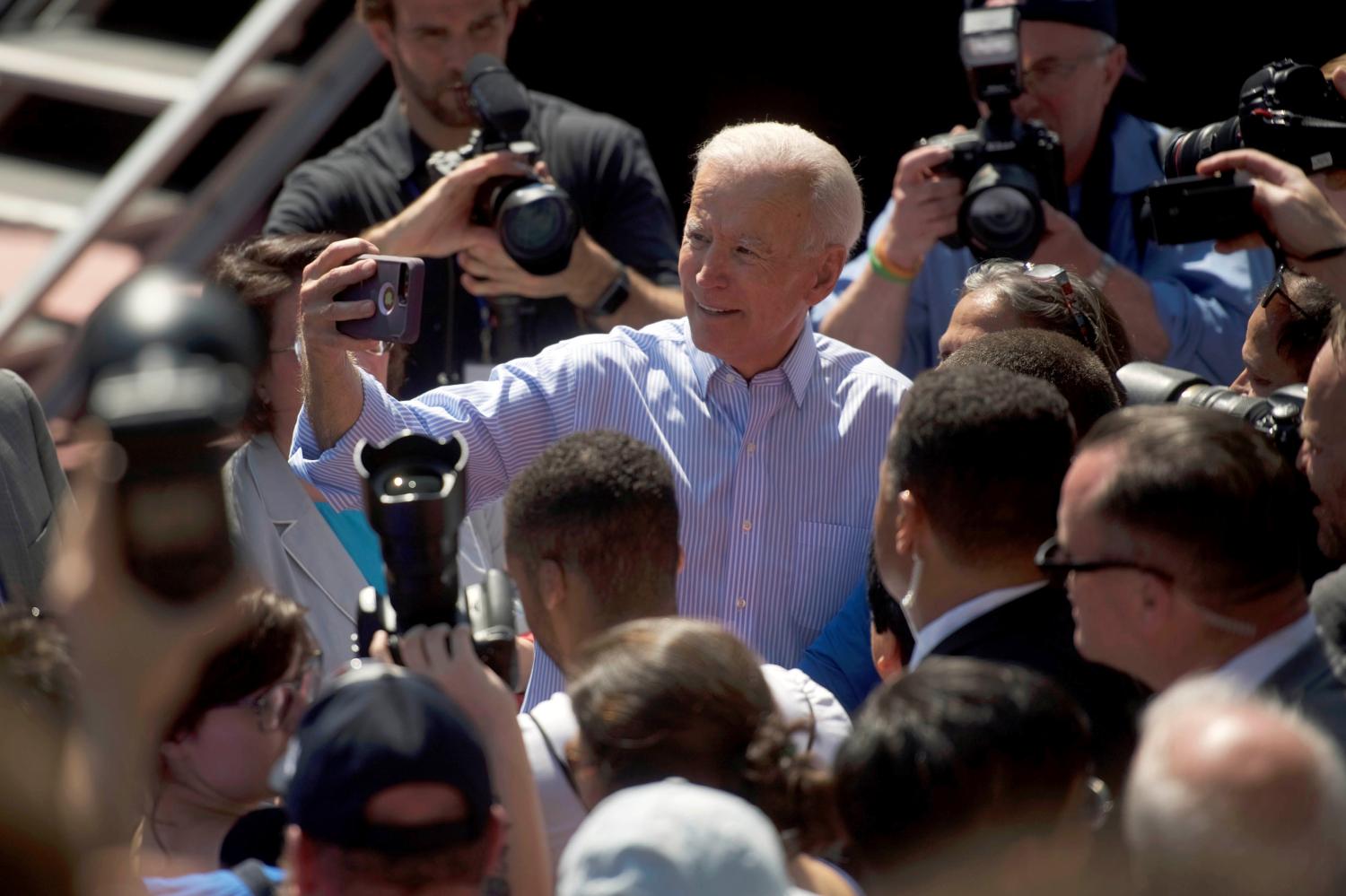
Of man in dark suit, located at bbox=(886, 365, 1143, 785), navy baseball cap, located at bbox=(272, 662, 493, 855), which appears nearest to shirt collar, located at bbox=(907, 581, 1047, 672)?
man in dark suit, located at bbox=(886, 365, 1143, 785)

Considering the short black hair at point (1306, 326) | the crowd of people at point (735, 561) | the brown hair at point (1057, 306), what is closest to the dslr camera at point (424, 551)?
the crowd of people at point (735, 561)

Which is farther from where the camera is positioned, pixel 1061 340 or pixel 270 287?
pixel 270 287

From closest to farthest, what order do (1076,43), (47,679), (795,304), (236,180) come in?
(47,679) → (795,304) → (1076,43) → (236,180)

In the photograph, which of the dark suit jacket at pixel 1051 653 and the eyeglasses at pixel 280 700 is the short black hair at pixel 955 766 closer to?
the dark suit jacket at pixel 1051 653

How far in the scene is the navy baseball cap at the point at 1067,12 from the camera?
4.24m

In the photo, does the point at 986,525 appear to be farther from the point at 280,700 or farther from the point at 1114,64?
the point at 1114,64

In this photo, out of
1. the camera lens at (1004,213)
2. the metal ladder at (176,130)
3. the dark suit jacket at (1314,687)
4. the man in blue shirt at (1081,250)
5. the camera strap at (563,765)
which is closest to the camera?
the dark suit jacket at (1314,687)

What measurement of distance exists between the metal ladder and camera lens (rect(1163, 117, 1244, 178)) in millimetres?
A: 2588

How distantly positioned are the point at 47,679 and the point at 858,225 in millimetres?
1874

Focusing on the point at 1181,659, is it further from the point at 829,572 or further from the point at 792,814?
the point at 829,572

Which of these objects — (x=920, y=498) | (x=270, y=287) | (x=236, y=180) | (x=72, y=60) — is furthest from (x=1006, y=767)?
(x=72, y=60)

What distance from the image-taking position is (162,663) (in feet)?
6.25

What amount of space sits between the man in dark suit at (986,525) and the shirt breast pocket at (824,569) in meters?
0.60

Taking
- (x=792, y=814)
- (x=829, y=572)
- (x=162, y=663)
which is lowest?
(x=829, y=572)
